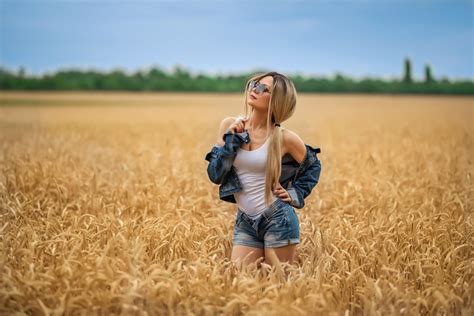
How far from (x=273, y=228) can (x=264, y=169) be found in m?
0.45

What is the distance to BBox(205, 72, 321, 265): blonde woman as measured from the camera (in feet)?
14.0

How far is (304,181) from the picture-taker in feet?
14.9

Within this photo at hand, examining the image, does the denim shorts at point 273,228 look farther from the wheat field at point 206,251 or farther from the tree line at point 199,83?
the tree line at point 199,83

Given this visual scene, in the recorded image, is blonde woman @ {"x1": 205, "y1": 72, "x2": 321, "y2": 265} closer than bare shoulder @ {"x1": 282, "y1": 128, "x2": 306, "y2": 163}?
Yes

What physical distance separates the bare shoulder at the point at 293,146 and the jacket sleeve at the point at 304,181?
0.31 ft

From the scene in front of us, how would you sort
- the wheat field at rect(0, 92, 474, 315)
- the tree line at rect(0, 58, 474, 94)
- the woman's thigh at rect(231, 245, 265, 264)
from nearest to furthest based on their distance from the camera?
the wheat field at rect(0, 92, 474, 315), the woman's thigh at rect(231, 245, 265, 264), the tree line at rect(0, 58, 474, 94)

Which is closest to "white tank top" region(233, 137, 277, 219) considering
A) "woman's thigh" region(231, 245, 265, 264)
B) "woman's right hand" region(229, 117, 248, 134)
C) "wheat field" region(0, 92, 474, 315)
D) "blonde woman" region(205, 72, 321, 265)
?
"blonde woman" region(205, 72, 321, 265)

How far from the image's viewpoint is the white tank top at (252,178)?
4.32 metres

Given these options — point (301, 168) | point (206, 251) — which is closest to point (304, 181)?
point (301, 168)

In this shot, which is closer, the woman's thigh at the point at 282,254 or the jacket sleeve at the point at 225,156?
the jacket sleeve at the point at 225,156

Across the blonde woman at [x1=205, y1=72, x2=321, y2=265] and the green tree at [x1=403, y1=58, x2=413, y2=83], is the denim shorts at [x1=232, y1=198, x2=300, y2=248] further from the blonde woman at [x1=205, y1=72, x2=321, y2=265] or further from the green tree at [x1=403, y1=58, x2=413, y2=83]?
the green tree at [x1=403, y1=58, x2=413, y2=83]

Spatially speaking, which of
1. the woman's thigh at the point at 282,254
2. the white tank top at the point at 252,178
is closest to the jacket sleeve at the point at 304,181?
the white tank top at the point at 252,178

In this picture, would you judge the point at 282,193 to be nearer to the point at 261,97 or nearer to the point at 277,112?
the point at 277,112

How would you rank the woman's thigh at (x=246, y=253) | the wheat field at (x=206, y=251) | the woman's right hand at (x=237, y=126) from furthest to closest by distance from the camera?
the woman's thigh at (x=246, y=253) → the woman's right hand at (x=237, y=126) → the wheat field at (x=206, y=251)
